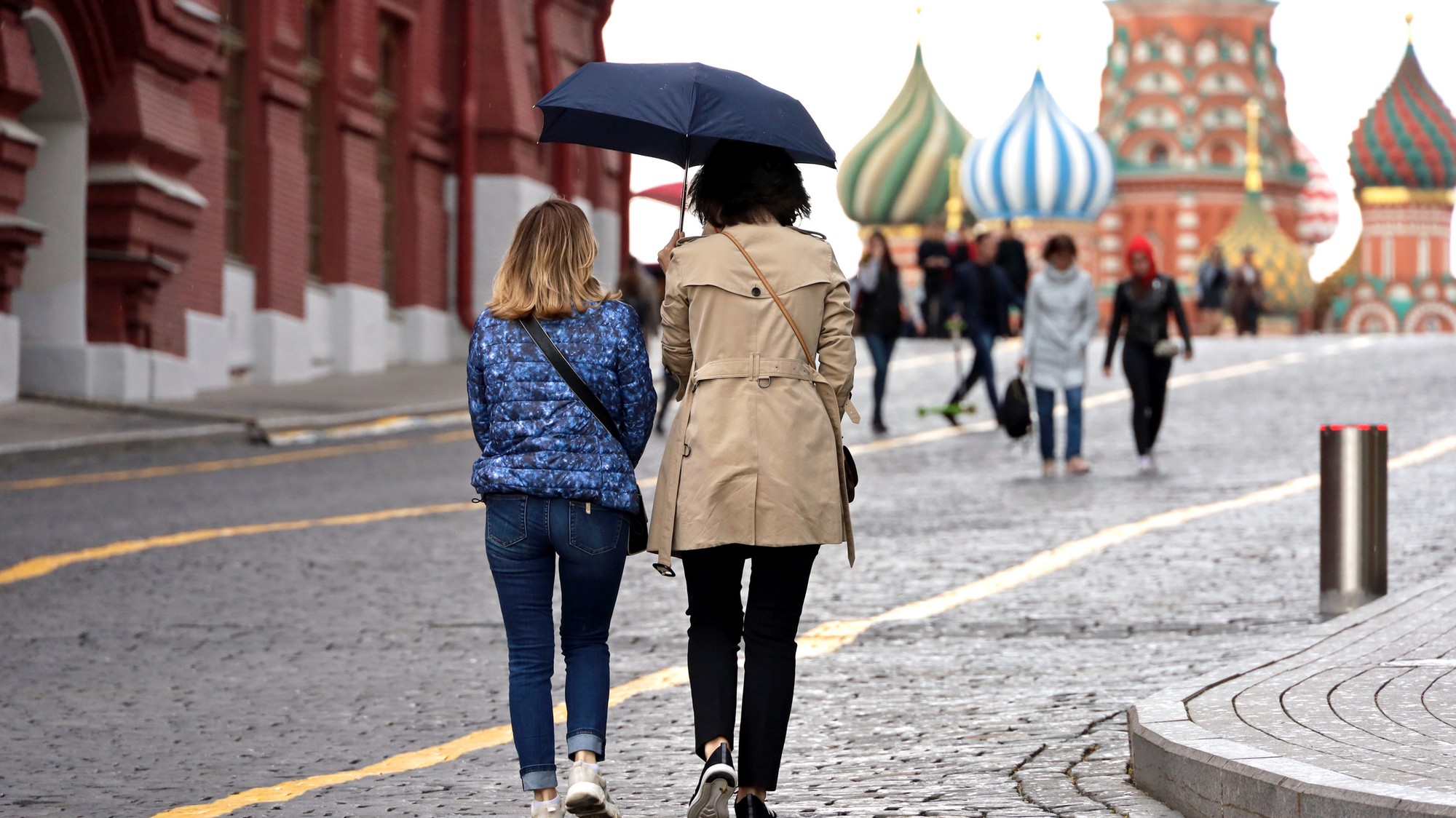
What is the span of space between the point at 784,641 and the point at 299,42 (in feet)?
74.8

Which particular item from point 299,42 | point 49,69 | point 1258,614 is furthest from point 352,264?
point 1258,614

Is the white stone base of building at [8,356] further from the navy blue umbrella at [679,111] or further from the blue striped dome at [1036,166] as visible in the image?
the blue striped dome at [1036,166]

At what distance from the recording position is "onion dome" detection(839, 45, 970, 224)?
334 ft

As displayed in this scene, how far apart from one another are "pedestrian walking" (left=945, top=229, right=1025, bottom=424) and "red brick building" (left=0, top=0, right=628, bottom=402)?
305 inches

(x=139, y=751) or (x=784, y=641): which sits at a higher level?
(x=784, y=641)

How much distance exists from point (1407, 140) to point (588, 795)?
402 ft

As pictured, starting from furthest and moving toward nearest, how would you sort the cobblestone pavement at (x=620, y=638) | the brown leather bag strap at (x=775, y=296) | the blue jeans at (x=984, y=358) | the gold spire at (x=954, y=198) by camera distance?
the gold spire at (x=954, y=198), the blue jeans at (x=984, y=358), the cobblestone pavement at (x=620, y=638), the brown leather bag strap at (x=775, y=296)

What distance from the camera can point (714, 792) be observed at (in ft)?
19.0

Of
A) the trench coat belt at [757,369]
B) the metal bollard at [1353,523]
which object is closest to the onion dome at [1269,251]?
the metal bollard at [1353,523]

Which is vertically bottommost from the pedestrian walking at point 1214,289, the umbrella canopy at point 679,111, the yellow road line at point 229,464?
the yellow road line at point 229,464

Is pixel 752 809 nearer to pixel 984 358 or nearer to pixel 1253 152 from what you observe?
pixel 984 358

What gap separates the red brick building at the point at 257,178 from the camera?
2256cm

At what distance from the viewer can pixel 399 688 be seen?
8555mm

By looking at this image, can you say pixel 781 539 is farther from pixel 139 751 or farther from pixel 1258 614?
pixel 1258 614
